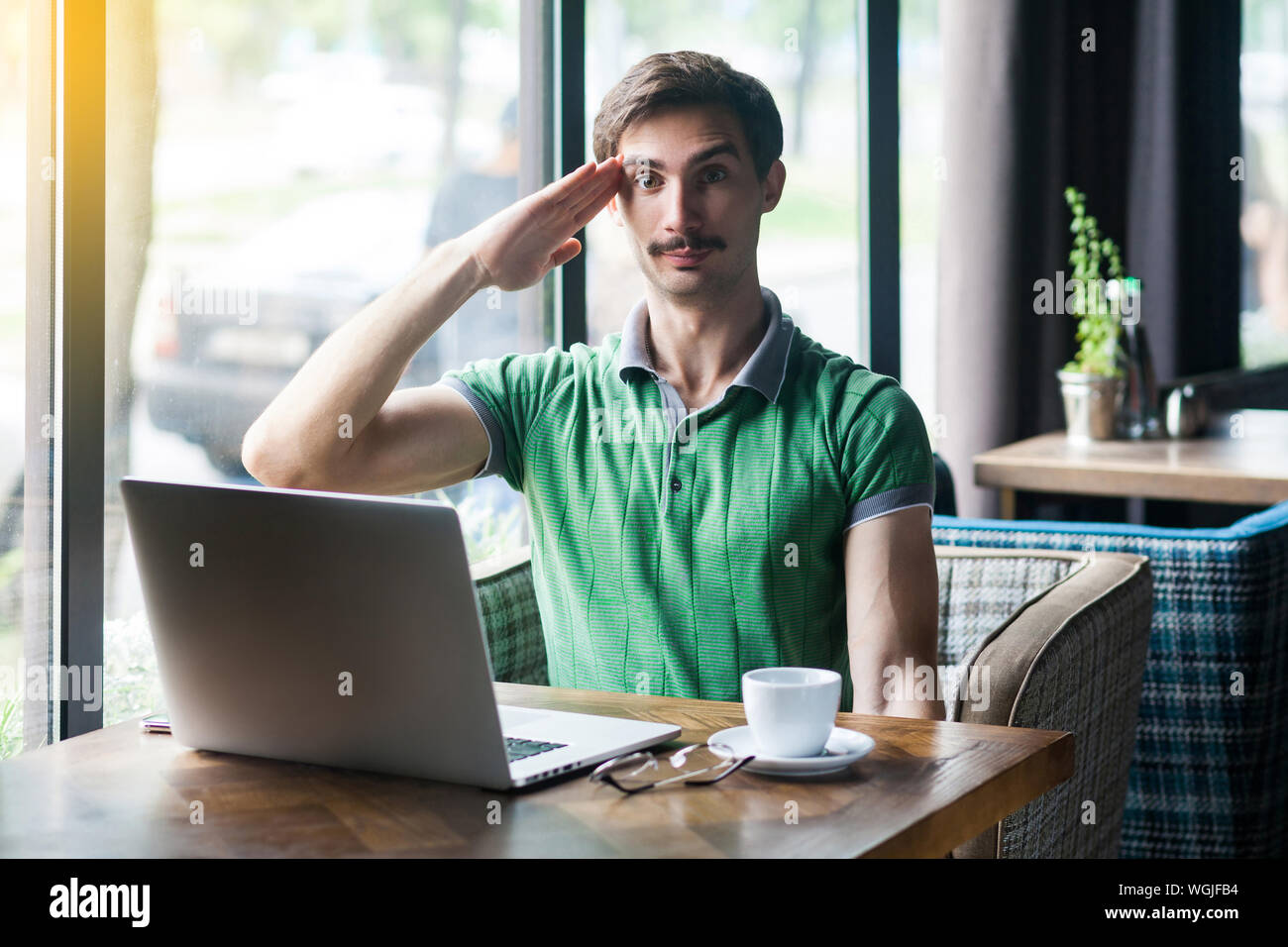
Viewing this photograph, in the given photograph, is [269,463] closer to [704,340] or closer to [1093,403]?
[704,340]

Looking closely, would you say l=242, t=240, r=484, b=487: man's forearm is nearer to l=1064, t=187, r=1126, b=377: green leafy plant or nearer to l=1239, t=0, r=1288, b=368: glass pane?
l=1064, t=187, r=1126, b=377: green leafy plant

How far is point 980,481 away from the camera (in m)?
3.42

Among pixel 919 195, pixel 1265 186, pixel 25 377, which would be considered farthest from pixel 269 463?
pixel 1265 186

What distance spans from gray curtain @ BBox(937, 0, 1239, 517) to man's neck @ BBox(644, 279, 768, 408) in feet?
7.20

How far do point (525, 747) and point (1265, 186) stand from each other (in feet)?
19.8

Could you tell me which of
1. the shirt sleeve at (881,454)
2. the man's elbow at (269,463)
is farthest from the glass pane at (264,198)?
the shirt sleeve at (881,454)

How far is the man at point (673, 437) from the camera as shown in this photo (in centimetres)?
174

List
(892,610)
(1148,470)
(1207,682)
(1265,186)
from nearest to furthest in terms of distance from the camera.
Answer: (892,610) → (1207,682) → (1148,470) → (1265,186)

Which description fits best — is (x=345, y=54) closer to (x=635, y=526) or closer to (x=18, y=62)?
(x=18, y=62)

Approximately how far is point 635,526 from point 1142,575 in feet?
2.84

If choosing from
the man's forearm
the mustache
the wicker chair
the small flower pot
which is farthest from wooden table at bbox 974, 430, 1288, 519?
the man's forearm

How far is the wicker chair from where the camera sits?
72.1 inches

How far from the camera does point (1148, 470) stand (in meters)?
3.18
